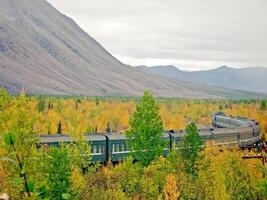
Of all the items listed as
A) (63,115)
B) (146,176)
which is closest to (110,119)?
(63,115)

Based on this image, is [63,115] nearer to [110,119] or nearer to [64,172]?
[110,119]

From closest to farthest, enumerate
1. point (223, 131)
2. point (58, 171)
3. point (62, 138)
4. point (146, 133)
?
point (58, 171) < point (62, 138) < point (146, 133) < point (223, 131)

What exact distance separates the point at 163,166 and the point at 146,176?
1.95m

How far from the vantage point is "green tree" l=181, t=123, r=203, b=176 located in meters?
51.5

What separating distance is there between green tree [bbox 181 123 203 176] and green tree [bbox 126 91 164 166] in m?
3.70

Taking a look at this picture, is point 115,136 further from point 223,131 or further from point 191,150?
point 223,131

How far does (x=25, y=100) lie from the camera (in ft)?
133

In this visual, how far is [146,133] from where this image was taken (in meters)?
→ 56.2

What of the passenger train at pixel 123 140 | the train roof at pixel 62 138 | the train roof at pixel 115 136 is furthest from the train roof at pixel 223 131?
the train roof at pixel 62 138

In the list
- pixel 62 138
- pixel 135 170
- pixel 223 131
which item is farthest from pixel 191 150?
pixel 223 131

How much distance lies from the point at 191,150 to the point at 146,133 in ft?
20.2

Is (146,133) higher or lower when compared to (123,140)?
higher

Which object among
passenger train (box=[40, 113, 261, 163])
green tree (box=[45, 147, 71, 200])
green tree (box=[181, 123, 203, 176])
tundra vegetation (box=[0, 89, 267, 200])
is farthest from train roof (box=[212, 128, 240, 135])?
green tree (box=[45, 147, 71, 200])

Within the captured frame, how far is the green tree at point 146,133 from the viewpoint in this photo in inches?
2174
